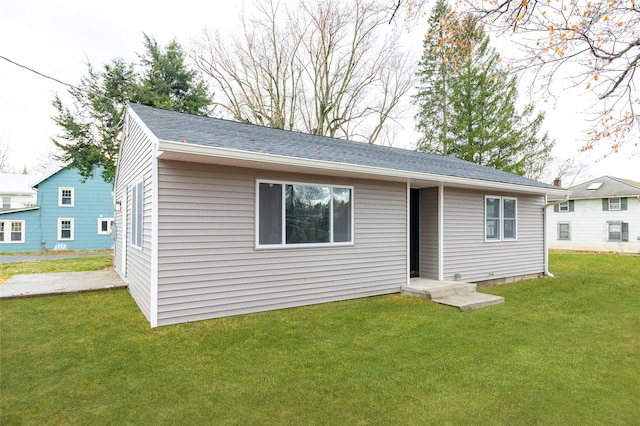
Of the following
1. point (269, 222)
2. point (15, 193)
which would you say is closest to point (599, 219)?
point (269, 222)

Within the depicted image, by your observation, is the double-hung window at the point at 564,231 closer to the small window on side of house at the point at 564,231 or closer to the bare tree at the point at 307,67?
the small window on side of house at the point at 564,231

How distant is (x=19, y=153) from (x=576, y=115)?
107ft

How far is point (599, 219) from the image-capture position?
65.5ft

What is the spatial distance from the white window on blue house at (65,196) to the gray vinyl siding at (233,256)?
1807 cm

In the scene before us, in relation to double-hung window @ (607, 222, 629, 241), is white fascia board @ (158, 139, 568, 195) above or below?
above

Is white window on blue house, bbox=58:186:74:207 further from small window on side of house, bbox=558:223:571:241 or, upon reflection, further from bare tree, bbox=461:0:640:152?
small window on side of house, bbox=558:223:571:241

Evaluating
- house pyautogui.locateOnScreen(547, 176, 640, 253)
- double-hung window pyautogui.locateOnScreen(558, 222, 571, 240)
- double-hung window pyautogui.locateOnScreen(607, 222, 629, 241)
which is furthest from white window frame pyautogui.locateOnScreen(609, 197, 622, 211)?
double-hung window pyautogui.locateOnScreen(558, 222, 571, 240)

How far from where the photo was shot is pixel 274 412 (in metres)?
2.64

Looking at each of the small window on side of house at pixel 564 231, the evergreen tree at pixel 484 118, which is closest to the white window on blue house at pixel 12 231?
the evergreen tree at pixel 484 118

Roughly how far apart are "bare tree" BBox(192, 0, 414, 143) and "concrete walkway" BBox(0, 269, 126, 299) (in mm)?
12112

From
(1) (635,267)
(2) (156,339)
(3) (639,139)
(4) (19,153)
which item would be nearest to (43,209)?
(4) (19,153)

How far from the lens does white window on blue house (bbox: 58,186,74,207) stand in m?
18.5

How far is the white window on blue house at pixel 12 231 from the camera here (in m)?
17.7

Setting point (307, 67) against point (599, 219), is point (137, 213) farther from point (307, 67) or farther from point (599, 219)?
point (599, 219)
